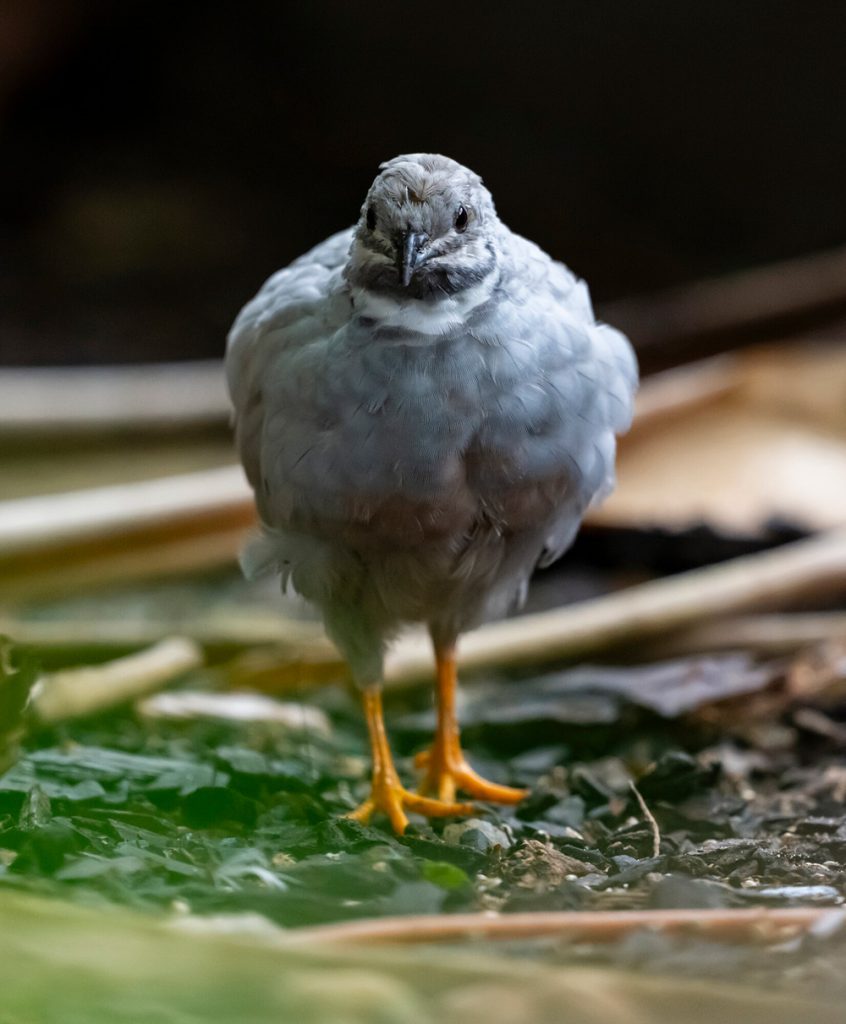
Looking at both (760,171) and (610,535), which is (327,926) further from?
(760,171)

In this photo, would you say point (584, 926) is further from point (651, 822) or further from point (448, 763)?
point (448, 763)

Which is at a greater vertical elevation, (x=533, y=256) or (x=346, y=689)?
(x=533, y=256)

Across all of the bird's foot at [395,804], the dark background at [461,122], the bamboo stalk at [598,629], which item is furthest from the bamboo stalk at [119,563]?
the dark background at [461,122]

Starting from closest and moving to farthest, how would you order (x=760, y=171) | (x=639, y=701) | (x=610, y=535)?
(x=639, y=701) < (x=610, y=535) < (x=760, y=171)

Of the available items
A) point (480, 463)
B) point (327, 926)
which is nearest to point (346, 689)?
point (480, 463)

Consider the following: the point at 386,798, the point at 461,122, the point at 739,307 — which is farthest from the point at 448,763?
the point at 461,122

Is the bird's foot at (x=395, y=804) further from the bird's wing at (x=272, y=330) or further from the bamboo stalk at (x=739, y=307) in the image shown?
the bamboo stalk at (x=739, y=307)

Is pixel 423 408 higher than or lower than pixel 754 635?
higher
